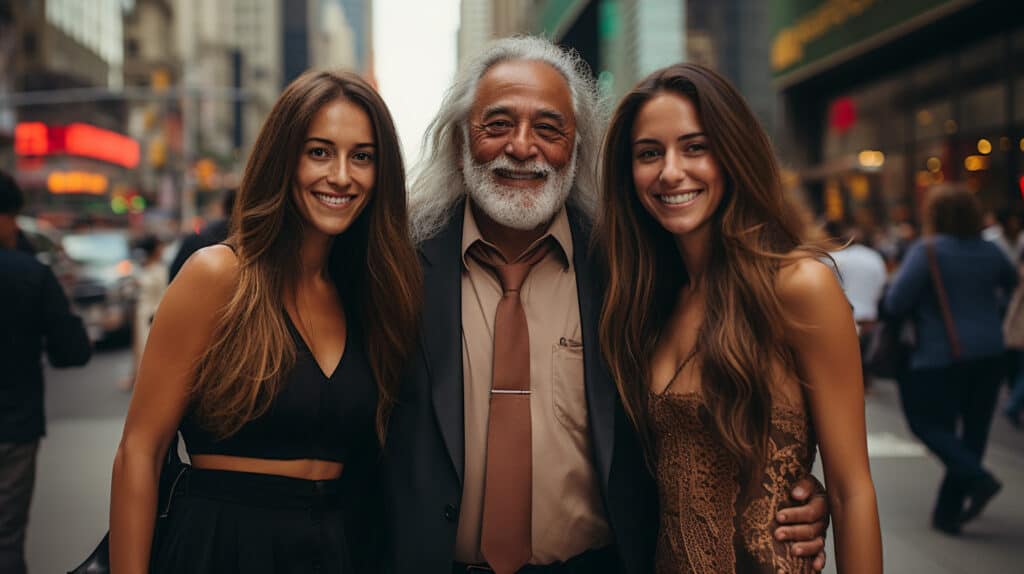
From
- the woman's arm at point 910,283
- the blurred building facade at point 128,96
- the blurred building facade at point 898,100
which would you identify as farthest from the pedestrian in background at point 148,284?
the blurred building facade at point 898,100

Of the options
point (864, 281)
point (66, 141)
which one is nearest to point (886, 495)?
point (864, 281)

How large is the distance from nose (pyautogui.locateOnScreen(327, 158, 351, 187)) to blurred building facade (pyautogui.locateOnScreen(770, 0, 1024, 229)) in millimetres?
12395

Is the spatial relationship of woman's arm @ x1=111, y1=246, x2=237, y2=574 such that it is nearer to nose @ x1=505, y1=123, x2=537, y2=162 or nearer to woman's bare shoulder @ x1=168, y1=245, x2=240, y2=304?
woman's bare shoulder @ x1=168, y1=245, x2=240, y2=304

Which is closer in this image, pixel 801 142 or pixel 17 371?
pixel 17 371

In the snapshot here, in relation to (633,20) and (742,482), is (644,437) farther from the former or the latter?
(633,20)

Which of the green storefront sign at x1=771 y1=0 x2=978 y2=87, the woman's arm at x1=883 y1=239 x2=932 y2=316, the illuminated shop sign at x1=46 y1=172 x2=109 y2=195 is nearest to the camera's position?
the woman's arm at x1=883 y1=239 x2=932 y2=316

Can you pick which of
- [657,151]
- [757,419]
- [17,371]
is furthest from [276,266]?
[17,371]

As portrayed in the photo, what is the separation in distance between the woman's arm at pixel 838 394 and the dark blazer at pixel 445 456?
61cm

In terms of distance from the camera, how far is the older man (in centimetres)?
286

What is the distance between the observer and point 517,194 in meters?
3.20

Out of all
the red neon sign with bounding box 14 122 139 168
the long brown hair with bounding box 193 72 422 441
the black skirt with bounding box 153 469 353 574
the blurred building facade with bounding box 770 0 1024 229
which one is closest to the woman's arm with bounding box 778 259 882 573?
the long brown hair with bounding box 193 72 422 441

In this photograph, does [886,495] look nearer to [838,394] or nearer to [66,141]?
[838,394]

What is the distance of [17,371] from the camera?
443cm

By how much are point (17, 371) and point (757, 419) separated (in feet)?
11.8
